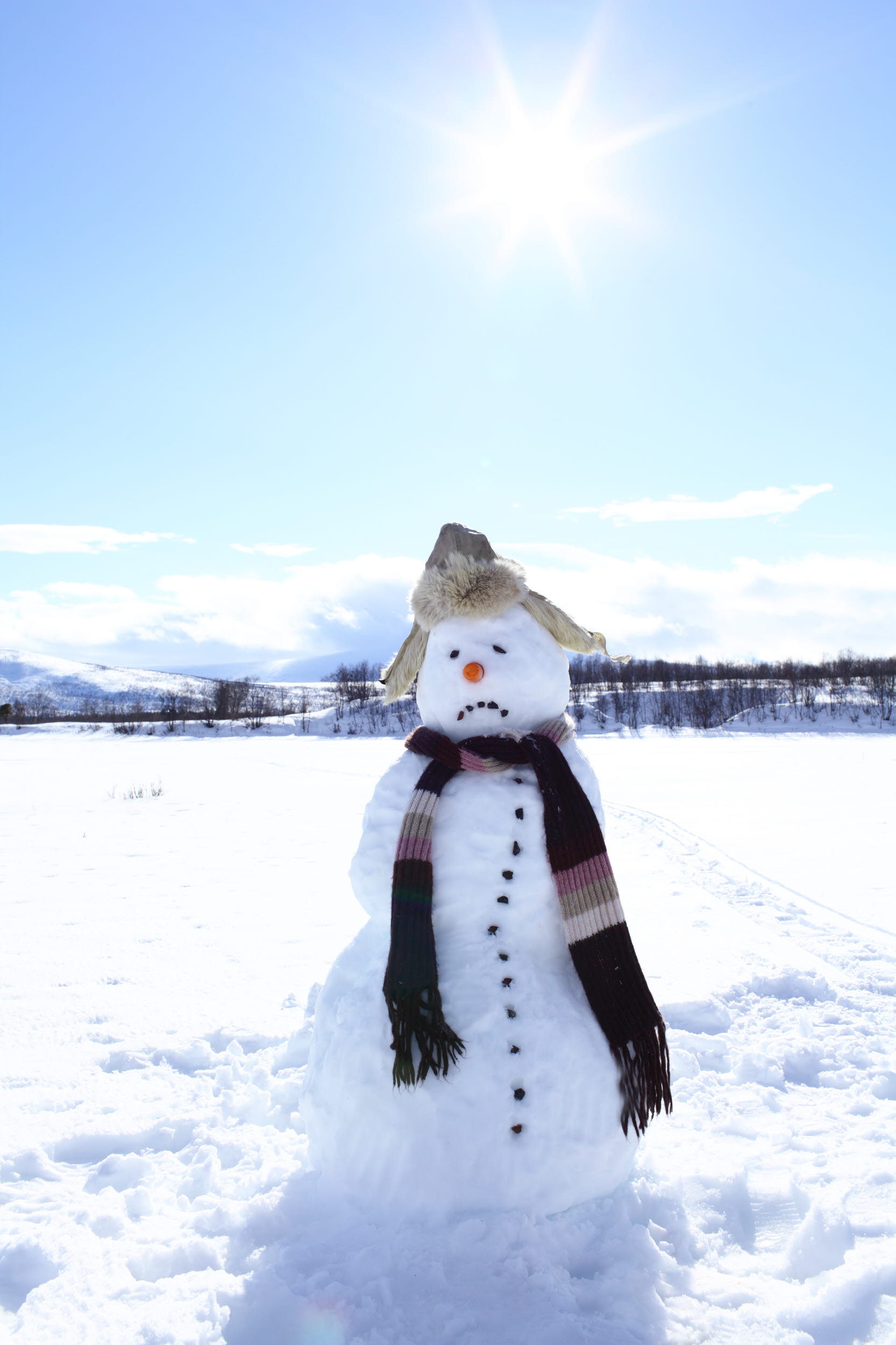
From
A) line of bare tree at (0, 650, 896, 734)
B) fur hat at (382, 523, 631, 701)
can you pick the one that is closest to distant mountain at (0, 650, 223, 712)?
line of bare tree at (0, 650, 896, 734)

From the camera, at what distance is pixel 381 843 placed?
2.15 m

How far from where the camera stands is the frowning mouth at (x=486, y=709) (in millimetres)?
2285

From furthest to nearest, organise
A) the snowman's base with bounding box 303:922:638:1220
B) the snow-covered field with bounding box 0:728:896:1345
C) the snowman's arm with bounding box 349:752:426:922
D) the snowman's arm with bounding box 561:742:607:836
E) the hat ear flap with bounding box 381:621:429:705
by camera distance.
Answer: the hat ear flap with bounding box 381:621:429:705 → the snowman's arm with bounding box 561:742:607:836 → the snowman's arm with bounding box 349:752:426:922 → the snowman's base with bounding box 303:922:638:1220 → the snow-covered field with bounding box 0:728:896:1345

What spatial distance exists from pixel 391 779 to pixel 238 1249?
1.29 m

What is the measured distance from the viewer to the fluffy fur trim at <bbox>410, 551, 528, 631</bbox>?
2.31 metres

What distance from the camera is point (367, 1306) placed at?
5.30ft

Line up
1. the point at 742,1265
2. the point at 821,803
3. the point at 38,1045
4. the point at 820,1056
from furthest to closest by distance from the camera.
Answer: the point at 821,803
the point at 38,1045
the point at 820,1056
the point at 742,1265

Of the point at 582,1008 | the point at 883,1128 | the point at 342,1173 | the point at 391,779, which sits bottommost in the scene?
the point at 883,1128

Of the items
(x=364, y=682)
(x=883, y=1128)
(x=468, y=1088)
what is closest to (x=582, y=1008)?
(x=468, y=1088)

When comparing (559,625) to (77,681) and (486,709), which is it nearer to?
(486,709)

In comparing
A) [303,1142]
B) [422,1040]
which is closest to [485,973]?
[422,1040]

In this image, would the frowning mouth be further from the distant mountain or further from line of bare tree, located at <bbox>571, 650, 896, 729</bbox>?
the distant mountain

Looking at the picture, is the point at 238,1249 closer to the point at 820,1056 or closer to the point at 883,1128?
the point at 883,1128

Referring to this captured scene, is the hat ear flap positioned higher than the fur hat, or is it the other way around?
the fur hat
